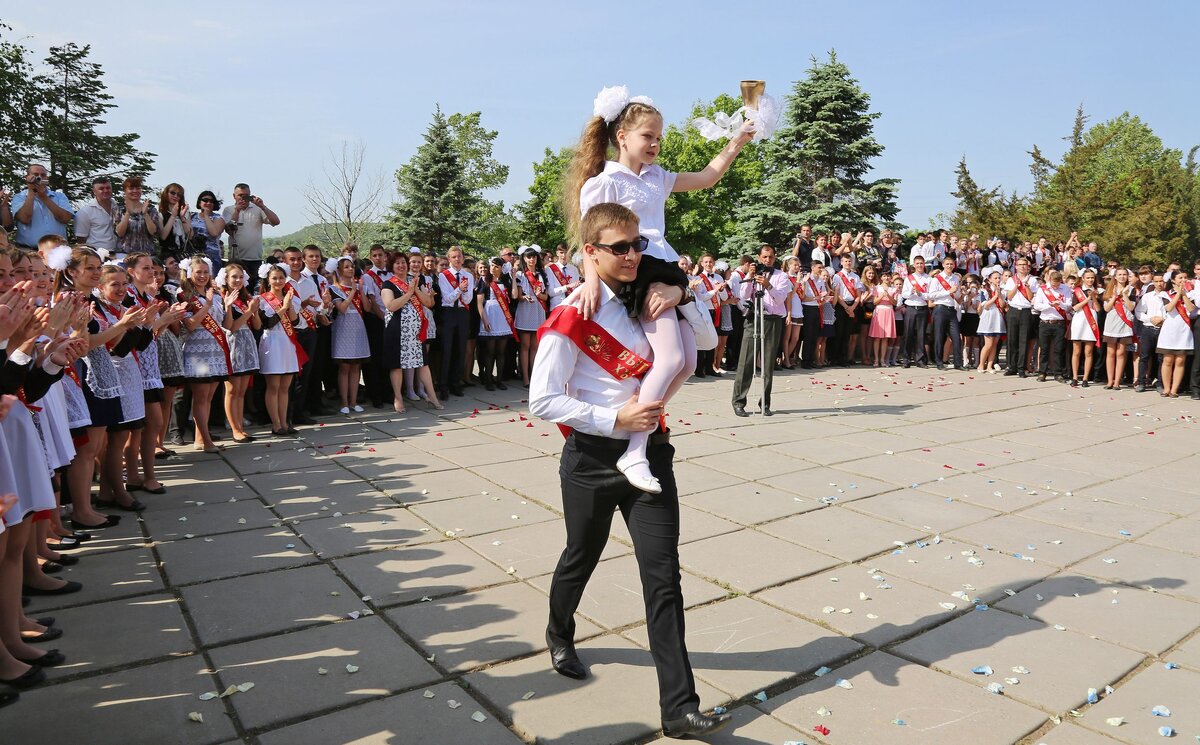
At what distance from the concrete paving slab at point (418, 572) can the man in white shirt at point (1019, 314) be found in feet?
43.4

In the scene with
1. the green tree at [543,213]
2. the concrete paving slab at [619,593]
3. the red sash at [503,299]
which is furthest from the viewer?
the green tree at [543,213]

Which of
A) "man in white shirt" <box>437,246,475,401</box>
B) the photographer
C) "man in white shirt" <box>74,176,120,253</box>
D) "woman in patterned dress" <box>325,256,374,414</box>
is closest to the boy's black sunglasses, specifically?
"woman in patterned dress" <box>325,256,374,414</box>

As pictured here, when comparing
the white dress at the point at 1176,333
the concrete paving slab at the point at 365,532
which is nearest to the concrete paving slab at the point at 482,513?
the concrete paving slab at the point at 365,532

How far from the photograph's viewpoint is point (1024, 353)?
15.1m

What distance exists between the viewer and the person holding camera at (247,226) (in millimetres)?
10992

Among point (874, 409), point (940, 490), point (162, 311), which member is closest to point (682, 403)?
point (874, 409)

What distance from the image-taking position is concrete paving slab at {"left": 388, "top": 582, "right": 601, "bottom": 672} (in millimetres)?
3770

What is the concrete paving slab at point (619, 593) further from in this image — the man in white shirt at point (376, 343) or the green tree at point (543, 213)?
the green tree at point (543, 213)

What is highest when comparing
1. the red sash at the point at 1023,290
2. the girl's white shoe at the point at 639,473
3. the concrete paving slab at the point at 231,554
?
the red sash at the point at 1023,290

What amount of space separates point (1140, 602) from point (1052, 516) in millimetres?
1678

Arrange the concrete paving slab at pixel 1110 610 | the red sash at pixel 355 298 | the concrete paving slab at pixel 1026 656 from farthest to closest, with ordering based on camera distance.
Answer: the red sash at pixel 355 298 < the concrete paving slab at pixel 1110 610 < the concrete paving slab at pixel 1026 656

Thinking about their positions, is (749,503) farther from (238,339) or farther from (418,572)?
(238,339)

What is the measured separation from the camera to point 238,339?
854 cm

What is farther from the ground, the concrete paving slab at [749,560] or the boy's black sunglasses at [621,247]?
the boy's black sunglasses at [621,247]
